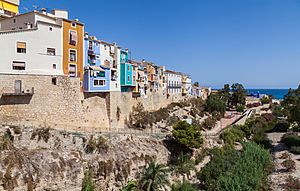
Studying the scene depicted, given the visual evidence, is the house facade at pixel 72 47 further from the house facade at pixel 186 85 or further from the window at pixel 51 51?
the house facade at pixel 186 85

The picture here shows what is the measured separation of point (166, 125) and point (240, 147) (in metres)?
11.2

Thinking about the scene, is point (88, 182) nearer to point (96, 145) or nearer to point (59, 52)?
point (96, 145)

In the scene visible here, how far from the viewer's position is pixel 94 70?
31.3 meters

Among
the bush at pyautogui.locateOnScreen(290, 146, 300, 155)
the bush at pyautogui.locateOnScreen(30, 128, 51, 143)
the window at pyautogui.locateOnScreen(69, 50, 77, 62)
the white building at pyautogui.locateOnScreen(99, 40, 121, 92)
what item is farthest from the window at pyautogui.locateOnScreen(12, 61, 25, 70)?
the bush at pyautogui.locateOnScreen(290, 146, 300, 155)

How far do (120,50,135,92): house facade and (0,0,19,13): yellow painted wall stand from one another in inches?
557

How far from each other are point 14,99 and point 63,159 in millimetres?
7125

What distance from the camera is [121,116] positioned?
3628 cm

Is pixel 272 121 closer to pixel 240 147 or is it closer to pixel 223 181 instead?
pixel 240 147

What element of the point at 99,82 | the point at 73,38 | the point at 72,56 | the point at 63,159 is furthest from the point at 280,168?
the point at 73,38

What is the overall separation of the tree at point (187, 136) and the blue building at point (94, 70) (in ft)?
31.5

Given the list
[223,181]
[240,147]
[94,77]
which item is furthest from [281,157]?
[94,77]

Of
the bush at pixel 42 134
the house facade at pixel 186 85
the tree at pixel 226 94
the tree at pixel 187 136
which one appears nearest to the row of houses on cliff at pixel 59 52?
the bush at pixel 42 134

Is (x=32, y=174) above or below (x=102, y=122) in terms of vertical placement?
below

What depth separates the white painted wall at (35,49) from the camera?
24.6 metres
